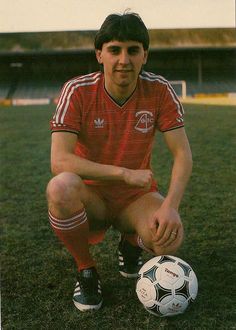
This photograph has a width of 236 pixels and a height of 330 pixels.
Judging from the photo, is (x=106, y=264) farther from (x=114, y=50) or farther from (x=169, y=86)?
(x=114, y=50)

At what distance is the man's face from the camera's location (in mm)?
2133

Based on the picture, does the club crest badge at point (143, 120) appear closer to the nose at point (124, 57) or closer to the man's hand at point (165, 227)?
the nose at point (124, 57)

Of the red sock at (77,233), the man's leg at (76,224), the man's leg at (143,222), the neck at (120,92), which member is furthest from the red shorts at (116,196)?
the neck at (120,92)

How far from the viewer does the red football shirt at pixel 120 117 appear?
2.27 m

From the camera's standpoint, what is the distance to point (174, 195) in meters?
2.14

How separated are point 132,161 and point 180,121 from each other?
321 mm

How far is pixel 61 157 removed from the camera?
2141 millimetres

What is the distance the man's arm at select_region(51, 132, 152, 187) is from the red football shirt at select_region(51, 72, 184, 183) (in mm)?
112

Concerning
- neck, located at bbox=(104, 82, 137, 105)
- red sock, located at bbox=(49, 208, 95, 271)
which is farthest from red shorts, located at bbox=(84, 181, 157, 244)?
neck, located at bbox=(104, 82, 137, 105)

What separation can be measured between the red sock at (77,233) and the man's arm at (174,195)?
0.33 meters

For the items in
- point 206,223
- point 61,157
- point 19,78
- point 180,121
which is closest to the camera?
point 61,157

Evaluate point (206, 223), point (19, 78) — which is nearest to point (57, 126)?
point (206, 223)

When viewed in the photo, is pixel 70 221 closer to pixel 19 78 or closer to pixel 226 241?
pixel 226 241

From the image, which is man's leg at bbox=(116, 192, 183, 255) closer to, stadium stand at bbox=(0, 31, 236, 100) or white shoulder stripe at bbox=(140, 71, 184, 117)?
white shoulder stripe at bbox=(140, 71, 184, 117)
